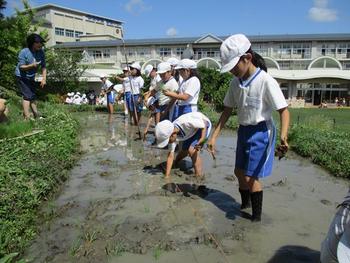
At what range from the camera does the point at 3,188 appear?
401 cm

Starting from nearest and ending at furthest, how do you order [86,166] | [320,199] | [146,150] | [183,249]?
[183,249]
[320,199]
[86,166]
[146,150]

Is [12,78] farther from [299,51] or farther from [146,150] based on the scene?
[299,51]

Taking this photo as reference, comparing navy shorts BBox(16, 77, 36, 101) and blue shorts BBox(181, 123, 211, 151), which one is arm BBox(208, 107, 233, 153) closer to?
blue shorts BBox(181, 123, 211, 151)

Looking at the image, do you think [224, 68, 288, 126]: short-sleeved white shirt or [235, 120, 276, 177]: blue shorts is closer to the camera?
[224, 68, 288, 126]: short-sleeved white shirt

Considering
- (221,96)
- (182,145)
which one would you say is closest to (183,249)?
(182,145)

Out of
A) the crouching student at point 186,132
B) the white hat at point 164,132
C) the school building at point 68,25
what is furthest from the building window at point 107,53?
the white hat at point 164,132

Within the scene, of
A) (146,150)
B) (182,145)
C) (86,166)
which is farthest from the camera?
(146,150)

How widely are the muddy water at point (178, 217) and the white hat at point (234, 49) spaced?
173cm

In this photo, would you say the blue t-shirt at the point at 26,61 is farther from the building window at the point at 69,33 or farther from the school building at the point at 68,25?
the building window at the point at 69,33

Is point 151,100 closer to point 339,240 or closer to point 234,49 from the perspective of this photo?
point 234,49

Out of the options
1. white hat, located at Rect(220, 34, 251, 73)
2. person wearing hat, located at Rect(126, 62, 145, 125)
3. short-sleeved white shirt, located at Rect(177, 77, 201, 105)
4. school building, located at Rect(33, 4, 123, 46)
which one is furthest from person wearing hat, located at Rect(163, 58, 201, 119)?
school building, located at Rect(33, 4, 123, 46)

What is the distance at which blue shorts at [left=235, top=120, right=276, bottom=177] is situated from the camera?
4.00m

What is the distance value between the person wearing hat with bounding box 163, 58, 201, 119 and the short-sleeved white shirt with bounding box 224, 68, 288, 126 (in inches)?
73.9

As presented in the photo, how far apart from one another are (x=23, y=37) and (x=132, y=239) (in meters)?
22.2
